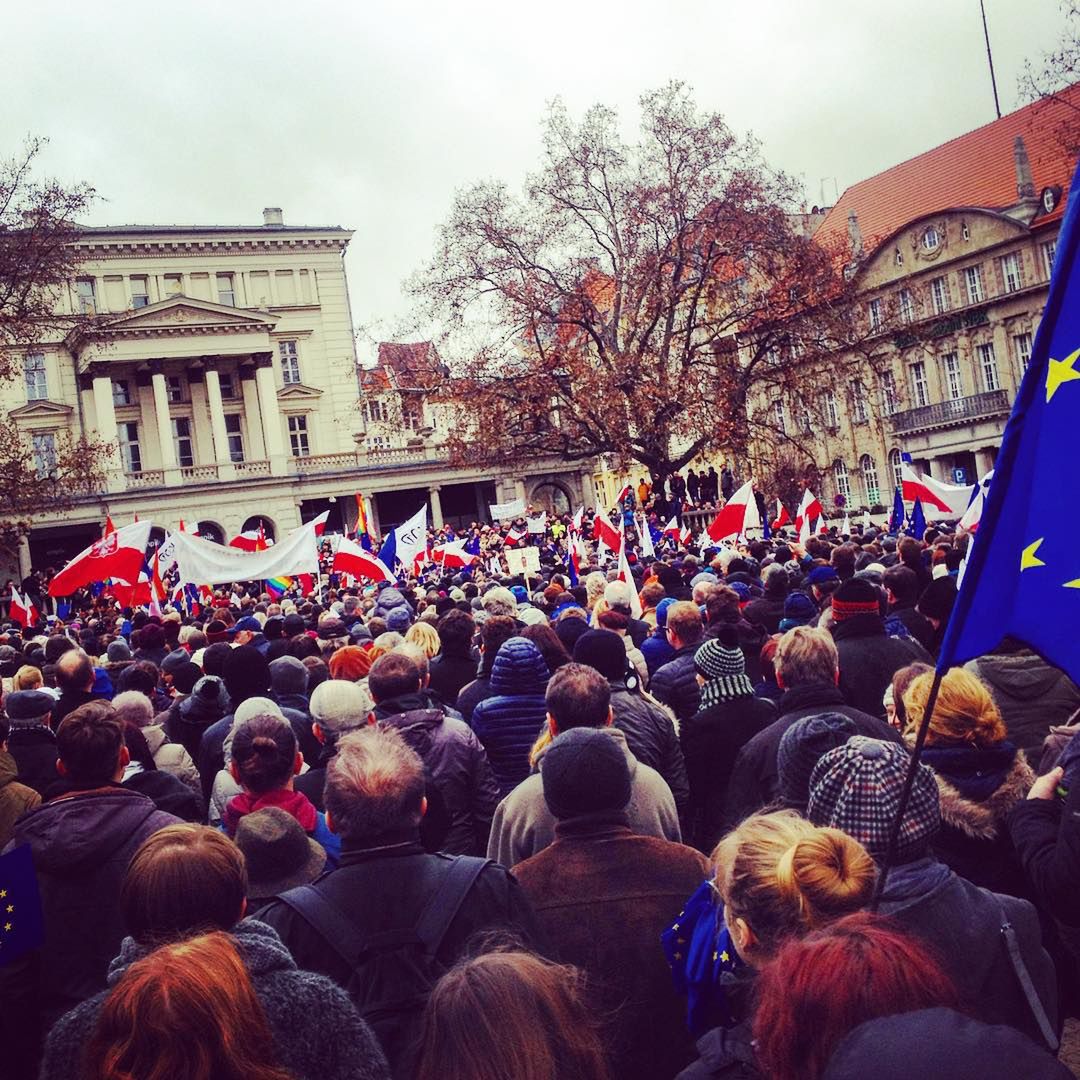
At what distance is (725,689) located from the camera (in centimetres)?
583

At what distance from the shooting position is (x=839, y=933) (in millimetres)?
1838

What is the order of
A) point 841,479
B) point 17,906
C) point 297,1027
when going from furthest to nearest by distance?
1. point 841,479
2. point 17,906
3. point 297,1027

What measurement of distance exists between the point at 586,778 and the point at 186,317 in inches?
2139

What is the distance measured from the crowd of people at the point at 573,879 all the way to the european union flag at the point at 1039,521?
49 cm

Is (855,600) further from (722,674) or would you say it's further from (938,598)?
(722,674)

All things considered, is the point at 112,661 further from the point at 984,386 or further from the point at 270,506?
the point at 984,386

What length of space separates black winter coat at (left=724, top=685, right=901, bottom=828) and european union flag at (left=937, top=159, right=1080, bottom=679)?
1986 millimetres

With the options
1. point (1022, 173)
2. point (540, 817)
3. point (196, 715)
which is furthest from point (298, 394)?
point (540, 817)

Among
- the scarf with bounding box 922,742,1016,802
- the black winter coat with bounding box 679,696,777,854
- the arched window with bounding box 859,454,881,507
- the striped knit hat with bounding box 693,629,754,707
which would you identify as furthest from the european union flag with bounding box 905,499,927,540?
the arched window with bounding box 859,454,881,507

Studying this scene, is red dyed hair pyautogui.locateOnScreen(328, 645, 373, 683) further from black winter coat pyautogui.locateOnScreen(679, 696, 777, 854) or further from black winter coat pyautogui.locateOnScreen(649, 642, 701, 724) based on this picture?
black winter coat pyautogui.locateOnScreen(679, 696, 777, 854)

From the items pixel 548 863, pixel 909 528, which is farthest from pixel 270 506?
pixel 548 863

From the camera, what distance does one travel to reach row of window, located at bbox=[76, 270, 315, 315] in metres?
57.1

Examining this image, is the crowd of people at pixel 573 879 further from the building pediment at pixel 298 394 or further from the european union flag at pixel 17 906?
the building pediment at pixel 298 394

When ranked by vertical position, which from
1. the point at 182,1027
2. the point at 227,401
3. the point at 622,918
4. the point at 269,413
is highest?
the point at 227,401
